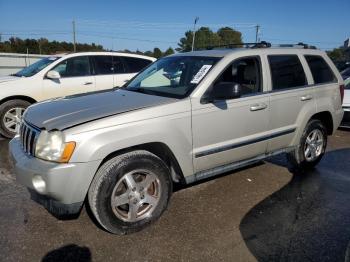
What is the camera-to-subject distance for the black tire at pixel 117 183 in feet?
9.96

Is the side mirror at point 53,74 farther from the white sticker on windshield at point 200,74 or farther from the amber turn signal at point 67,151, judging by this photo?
the amber turn signal at point 67,151

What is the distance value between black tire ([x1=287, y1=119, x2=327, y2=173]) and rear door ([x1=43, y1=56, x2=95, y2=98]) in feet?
15.6

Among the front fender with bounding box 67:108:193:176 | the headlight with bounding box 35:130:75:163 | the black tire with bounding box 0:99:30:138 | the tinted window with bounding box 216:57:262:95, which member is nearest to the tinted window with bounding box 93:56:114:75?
the black tire with bounding box 0:99:30:138

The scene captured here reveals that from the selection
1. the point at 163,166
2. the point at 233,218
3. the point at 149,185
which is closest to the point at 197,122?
the point at 163,166

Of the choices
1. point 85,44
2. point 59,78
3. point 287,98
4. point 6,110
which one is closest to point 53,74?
point 59,78

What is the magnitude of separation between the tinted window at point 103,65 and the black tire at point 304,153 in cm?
487

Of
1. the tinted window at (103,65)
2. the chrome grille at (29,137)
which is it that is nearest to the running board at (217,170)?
the chrome grille at (29,137)

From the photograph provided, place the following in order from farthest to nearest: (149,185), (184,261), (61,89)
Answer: (61,89), (149,185), (184,261)

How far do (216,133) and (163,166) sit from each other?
73cm

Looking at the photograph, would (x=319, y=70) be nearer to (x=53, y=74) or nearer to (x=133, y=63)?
(x=133, y=63)

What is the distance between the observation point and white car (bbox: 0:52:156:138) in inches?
269

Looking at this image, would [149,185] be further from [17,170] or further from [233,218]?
[17,170]

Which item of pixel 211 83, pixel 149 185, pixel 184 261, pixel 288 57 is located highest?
pixel 288 57

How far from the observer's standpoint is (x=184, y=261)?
9.51ft
